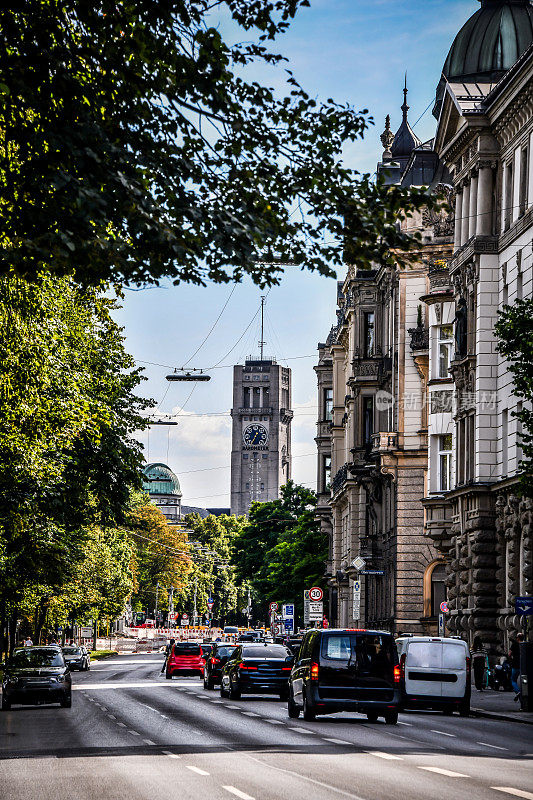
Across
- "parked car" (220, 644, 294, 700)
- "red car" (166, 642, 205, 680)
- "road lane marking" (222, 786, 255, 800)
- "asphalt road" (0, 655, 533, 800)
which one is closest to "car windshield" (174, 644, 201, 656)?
"red car" (166, 642, 205, 680)

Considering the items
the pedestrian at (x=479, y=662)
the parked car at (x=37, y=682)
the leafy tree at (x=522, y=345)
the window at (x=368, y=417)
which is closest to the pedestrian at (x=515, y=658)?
the pedestrian at (x=479, y=662)

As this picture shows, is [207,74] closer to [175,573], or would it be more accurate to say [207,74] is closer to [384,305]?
[384,305]

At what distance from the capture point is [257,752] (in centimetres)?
1966

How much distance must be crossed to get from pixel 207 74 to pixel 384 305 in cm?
5320

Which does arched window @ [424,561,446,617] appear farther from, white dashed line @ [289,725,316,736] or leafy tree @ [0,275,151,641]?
white dashed line @ [289,725,316,736]

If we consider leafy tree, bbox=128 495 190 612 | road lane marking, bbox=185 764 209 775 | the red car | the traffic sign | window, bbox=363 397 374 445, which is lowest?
the red car

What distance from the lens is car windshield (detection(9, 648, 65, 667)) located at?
35406mm

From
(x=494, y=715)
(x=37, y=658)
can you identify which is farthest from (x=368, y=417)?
(x=494, y=715)

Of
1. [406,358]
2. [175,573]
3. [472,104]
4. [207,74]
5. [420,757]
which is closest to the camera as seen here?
[207,74]

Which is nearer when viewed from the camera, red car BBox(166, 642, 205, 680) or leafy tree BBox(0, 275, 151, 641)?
leafy tree BBox(0, 275, 151, 641)

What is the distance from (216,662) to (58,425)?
14.2m

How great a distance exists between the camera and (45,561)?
48344 millimetres

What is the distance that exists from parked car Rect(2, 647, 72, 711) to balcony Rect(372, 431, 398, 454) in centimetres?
2733

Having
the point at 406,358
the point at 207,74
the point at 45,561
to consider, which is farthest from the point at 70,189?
the point at 406,358
